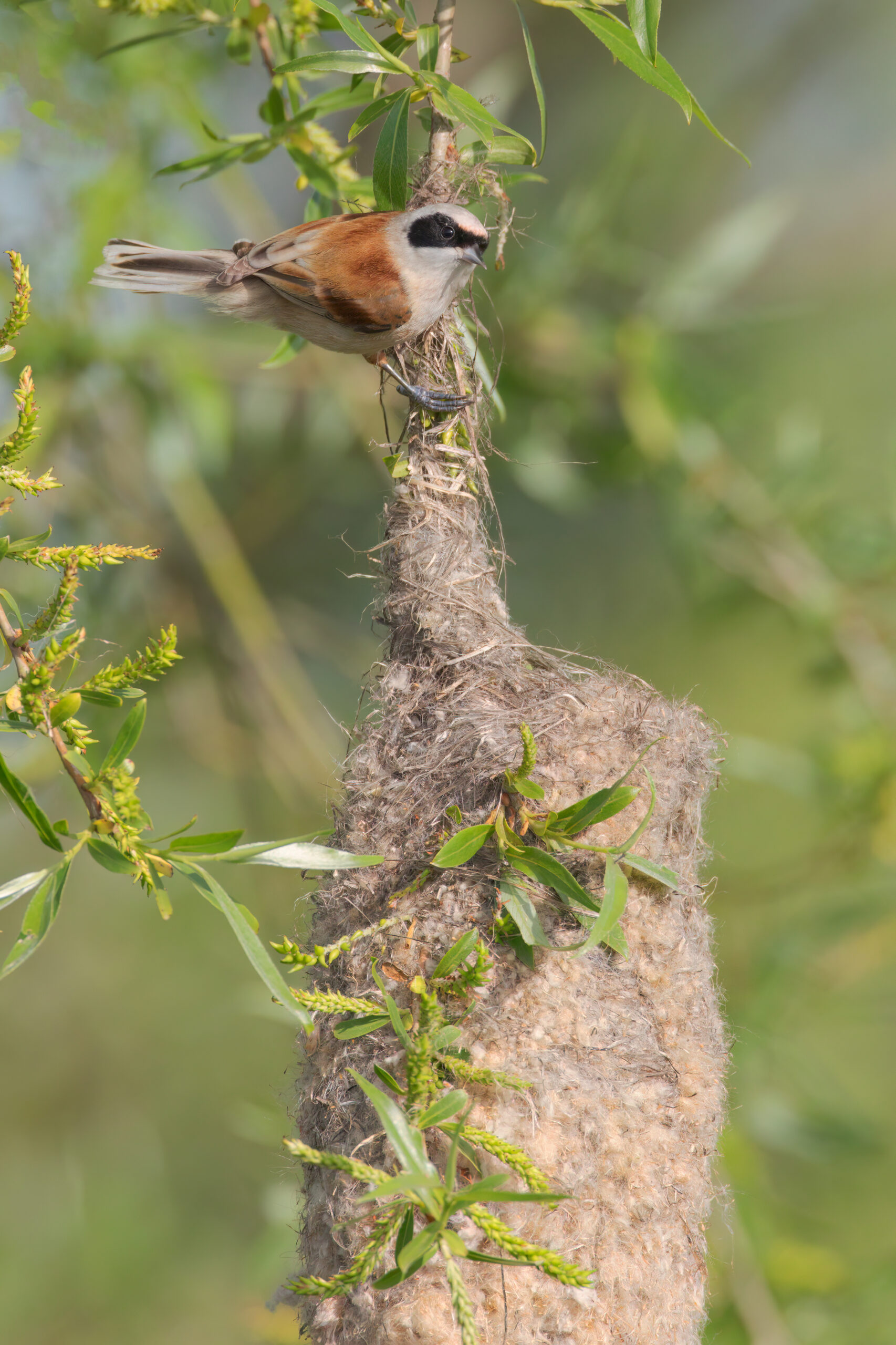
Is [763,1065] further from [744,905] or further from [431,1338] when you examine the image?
[431,1338]

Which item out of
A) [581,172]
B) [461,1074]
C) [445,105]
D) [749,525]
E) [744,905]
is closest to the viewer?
[461,1074]

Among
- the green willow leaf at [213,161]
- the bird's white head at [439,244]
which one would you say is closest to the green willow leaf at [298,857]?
the bird's white head at [439,244]

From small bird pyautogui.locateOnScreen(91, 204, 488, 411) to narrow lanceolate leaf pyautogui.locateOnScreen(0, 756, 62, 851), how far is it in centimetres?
95

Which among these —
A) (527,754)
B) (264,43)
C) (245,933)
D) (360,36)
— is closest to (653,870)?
(527,754)

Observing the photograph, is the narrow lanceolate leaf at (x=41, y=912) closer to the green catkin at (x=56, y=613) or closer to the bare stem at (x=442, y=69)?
the green catkin at (x=56, y=613)

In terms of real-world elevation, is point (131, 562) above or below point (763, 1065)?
above

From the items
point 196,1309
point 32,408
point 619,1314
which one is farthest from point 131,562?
point 196,1309

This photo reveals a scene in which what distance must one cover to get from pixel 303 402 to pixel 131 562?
0.95m

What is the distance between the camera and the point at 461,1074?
1.21 meters

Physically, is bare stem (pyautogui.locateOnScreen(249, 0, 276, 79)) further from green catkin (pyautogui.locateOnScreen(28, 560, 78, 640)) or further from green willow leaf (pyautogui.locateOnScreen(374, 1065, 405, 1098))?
green willow leaf (pyautogui.locateOnScreen(374, 1065, 405, 1098))

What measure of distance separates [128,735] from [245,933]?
26cm

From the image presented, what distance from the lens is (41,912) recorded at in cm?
104

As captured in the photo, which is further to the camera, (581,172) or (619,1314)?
(581,172)

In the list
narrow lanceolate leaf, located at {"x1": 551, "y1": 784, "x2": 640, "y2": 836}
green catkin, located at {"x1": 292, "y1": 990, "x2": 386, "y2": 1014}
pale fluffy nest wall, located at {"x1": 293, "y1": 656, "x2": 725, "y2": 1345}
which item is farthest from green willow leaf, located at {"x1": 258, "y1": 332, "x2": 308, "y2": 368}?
green catkin, located at {"x1": 292, "y1": 990, "x2": 386, "y2": 1014}
